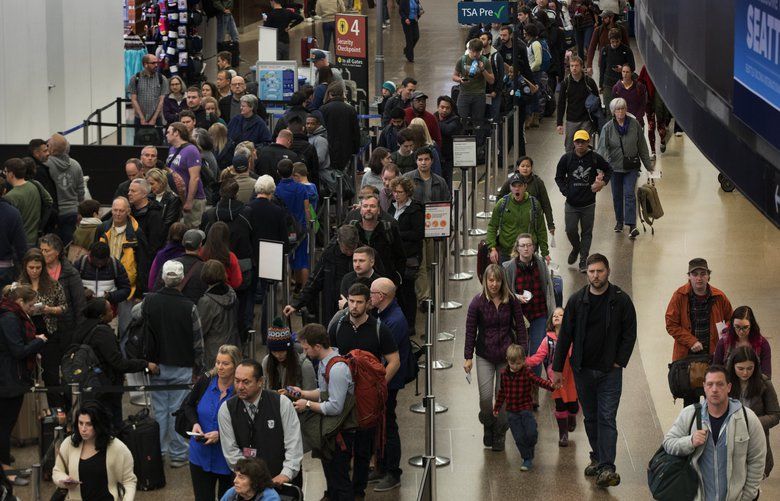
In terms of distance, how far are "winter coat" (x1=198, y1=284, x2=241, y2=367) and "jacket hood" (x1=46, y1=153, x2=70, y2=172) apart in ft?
12.6

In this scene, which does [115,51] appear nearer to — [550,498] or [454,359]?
[454,359]

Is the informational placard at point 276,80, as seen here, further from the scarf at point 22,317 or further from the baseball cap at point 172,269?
the scarf at point 22,317

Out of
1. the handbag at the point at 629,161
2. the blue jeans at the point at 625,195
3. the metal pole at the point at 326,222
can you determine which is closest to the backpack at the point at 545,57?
the blue jeans at the point at 625,195

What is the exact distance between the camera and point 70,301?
11234mm

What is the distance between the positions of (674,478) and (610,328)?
174 cm

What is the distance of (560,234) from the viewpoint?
1859 centimetres

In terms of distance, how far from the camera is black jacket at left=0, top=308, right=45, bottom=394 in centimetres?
1043

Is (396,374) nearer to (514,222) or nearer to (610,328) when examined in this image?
(610,328)

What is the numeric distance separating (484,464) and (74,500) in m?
3.59

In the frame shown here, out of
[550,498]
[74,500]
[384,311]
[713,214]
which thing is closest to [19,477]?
[74,500]

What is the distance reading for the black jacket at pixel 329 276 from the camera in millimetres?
11734

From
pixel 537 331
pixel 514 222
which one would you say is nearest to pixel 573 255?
pixel 514 222

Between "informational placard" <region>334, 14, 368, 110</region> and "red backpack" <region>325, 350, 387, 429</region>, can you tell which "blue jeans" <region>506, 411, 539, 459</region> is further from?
"informational placard" <region>334, 14, 368, 110</region>

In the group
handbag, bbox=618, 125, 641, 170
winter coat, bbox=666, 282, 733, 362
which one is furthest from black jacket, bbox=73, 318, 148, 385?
handbag, bbox=618, 125, 641, 170
